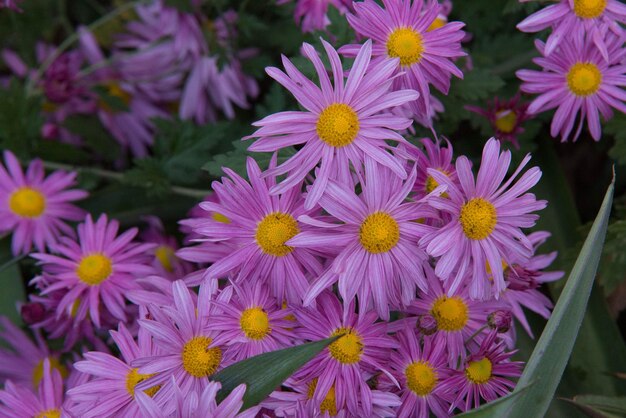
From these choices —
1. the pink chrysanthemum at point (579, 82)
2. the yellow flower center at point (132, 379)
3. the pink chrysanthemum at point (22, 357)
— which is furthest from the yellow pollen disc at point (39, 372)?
the pink chrysanthemum at point (579, 82)

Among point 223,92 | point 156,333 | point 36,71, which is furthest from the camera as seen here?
point 36,71

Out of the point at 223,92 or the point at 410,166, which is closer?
the point at 410,166

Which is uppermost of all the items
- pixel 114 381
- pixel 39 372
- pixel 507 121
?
pixel 507 121

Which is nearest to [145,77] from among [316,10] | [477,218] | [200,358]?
[316,10]

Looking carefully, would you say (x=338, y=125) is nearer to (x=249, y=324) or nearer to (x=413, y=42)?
(x=413, y=42)

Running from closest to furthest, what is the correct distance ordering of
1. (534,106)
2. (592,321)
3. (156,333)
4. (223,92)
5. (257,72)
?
(156,333), (534,106), (592,321), (257,72), (223,92)

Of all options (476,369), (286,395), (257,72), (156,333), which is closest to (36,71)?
(257,72)

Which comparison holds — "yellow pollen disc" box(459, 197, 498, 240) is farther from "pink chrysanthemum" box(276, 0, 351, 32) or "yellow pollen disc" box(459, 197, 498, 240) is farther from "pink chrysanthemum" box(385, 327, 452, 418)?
"pink chrysanthemum" box(276, 0, 351, 32)

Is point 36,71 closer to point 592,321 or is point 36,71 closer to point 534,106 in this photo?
point 534,106
